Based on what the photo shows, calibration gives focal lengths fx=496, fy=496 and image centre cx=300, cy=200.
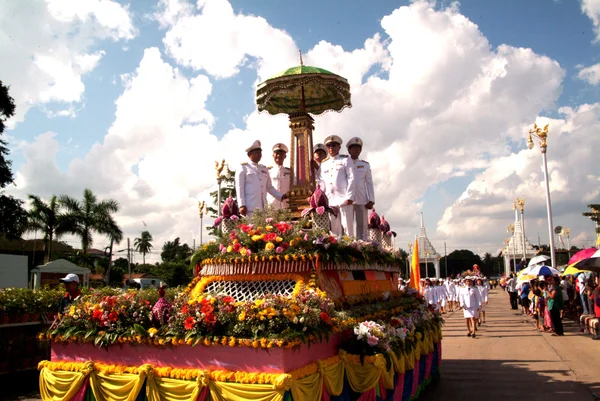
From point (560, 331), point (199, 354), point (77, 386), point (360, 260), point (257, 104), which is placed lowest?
point (560, 331)

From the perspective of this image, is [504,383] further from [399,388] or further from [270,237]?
[270,237]

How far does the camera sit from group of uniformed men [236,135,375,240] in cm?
873

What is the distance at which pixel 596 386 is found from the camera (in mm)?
8398

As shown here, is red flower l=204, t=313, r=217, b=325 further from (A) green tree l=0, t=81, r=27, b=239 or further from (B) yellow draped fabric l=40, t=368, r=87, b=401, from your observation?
(A) green tree l=0, t=81, r=27, b=239

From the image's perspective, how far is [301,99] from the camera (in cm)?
1080

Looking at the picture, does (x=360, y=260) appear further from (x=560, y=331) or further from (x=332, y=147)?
(x=560, y=331)

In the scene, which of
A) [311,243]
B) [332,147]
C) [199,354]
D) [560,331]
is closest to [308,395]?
[199,354]

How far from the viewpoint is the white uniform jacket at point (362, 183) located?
9016 mm

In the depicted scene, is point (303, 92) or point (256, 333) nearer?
point (256, 333)

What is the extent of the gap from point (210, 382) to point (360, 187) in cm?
545

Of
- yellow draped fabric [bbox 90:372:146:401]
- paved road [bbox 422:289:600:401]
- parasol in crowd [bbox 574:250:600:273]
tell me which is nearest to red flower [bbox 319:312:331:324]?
yellow draped fabric [bbox 90:372:146:401]

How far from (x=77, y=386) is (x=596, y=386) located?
26.6ft

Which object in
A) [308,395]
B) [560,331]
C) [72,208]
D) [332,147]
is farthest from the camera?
[72,208]

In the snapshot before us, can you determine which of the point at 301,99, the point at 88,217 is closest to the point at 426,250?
the point at 88,217
